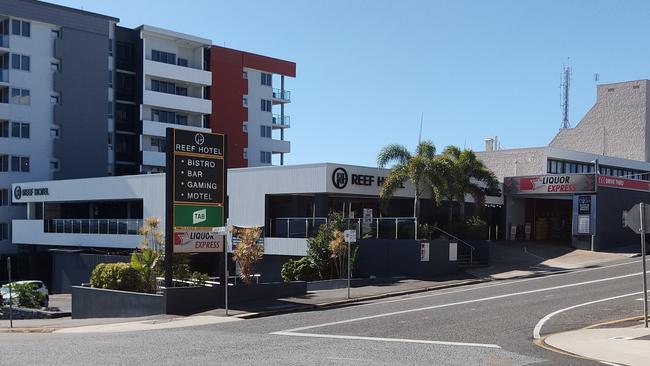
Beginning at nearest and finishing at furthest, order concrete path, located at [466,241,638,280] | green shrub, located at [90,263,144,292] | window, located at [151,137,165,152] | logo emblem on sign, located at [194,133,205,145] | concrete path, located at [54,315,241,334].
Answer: concrete path, located at [54,315,241,334] < logo emblem on sign, located at [194,133,205,145] < green shrub, located at [90,263,144,292] < concrete path, located at [466,241,638,280] < window, located at [151,137,165,152]

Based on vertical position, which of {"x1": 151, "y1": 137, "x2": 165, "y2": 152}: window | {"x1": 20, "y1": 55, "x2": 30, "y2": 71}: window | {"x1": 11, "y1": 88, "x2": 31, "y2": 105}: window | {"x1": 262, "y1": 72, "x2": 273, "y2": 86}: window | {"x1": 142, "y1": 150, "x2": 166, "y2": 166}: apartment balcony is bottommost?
{"x1": 142, "y1": 150, "x2": 166, "y2": 166}: apartment balcony

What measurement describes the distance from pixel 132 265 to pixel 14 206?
3777 centimetres

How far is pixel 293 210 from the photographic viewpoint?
38.9m

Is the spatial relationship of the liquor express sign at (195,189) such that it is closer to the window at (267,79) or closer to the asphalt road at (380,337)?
the asphalt road at (380,337)

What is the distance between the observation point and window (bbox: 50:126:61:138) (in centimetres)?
6057

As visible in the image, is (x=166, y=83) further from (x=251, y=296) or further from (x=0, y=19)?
(x=251, y=296)

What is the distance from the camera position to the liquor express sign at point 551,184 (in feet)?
137

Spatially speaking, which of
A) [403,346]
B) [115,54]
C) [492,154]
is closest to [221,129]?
[115,54]

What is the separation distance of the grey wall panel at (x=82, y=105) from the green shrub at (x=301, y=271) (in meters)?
35.9

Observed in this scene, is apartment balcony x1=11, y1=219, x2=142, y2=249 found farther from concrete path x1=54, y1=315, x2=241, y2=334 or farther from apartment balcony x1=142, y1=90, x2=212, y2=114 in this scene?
concrete path x1=54, y1=315, x2=241, y2=334

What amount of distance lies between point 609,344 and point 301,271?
60.7ft

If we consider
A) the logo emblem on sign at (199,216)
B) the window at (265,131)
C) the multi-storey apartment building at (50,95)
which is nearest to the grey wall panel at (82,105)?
the multi-storey apartment building at (50,95)

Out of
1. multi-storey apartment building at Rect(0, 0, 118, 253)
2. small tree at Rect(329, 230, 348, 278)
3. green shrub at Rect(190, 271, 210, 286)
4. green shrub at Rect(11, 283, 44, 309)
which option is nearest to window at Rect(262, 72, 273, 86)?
multi-storey apartment building at Rect(0, 0, 118, 253)

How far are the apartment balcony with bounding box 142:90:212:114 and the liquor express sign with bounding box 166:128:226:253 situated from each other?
1609 inches
